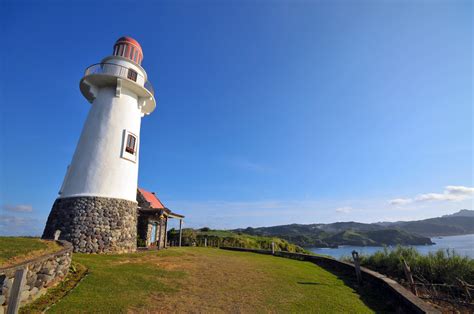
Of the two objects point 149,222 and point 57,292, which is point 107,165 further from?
point 57,292

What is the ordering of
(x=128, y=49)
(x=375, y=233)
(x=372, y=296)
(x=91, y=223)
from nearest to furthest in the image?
1. (x=372, y=296)
2. (x=91, y=223)
3. (x=128, y=49)
4. (x=375, y=233)

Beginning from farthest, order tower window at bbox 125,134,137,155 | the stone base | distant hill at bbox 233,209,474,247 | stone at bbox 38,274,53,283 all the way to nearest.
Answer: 1. distant hill at bbox 233,209,474,247
2. tower window at bbox 125,134,137,155
3. the stone base
4. stone at bbox 38,274,53,283

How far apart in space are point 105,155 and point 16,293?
35.2 ft

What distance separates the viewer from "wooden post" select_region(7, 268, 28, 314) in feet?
13.3

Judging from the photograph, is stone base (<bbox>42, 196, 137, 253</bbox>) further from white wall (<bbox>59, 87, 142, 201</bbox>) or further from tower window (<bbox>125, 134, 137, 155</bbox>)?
tower window (<bbox>125, 134, 137, 155</bbox>)

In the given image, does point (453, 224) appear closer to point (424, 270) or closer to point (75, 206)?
→ point (424, 270)

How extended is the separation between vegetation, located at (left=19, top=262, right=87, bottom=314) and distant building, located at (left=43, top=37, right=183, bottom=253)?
4.59 m

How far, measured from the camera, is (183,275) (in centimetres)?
922

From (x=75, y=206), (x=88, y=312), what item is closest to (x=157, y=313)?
(x=88, y=312)

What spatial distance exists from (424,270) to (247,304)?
33.7 feet

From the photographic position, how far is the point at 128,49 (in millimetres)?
16250

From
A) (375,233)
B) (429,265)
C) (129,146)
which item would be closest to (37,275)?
(129,146)

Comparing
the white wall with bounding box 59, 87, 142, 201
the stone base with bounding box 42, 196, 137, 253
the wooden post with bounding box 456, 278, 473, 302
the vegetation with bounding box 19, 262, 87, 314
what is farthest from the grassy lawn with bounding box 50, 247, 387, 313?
the white wall with bounding box 59, 87, 142, 201

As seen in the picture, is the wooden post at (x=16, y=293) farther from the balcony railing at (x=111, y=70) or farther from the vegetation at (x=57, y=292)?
the balcony railing at (x=111, y=70)
